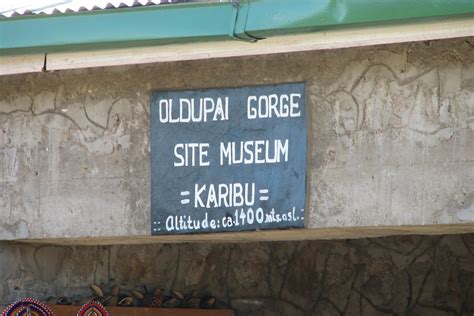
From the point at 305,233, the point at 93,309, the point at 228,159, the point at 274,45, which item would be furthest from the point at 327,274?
the point at 274,45

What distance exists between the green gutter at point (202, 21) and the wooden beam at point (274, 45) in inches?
4.8

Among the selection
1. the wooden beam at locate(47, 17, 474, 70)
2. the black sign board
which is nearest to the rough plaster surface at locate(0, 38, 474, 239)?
the black sign board

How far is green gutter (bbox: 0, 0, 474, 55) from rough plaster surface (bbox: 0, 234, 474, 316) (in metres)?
2.74

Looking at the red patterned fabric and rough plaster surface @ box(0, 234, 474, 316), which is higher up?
rough plaster surface @ box(0, 234, 474, 316)

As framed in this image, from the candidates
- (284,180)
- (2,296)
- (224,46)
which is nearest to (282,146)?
(284,180)

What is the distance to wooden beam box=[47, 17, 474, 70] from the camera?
20.1ft

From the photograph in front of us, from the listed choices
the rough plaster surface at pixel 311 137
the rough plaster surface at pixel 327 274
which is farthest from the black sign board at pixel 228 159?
the rough plaster surface at pixel 327 274

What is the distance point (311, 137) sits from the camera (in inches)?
263

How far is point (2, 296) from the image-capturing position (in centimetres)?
779

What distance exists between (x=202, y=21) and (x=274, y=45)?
480mm

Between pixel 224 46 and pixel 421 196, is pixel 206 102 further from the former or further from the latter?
pixel 421 196

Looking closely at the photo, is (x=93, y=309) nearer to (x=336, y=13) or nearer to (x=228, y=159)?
(x=228, y=159)

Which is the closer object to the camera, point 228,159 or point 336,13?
point 336,13

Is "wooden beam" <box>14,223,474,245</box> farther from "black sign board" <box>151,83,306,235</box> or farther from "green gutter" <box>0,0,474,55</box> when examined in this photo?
"green gutter" <box>0,0,474,55</box>
